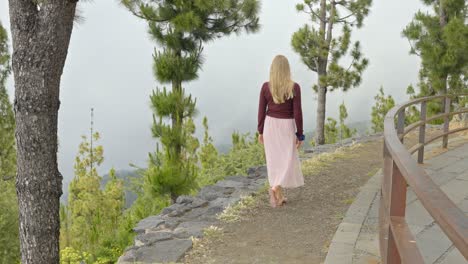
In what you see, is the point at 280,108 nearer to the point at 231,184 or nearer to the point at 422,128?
the point at 231,184

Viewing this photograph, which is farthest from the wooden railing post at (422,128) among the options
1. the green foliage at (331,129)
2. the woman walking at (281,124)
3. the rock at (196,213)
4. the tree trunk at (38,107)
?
the green foliage at (331,129)

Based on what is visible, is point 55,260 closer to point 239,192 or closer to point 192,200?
point 192,200

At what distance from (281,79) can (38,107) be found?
306 centimetres

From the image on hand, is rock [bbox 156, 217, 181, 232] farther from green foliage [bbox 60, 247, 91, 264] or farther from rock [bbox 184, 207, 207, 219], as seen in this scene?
green foliage [bbox 60, 247, 91, 264]

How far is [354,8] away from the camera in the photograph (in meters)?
19.2

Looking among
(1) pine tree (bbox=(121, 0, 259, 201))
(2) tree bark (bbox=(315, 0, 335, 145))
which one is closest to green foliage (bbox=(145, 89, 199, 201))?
(1) pine tree (bbox=(121, 0, 259, 201))

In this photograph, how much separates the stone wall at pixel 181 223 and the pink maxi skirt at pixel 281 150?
2.97 feet

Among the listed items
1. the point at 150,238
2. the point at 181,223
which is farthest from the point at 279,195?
the point at 150,238

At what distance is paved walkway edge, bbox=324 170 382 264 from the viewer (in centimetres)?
474

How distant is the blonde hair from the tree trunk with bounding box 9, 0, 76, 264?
263cm

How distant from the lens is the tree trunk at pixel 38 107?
5.33 metres

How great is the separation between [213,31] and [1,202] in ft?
28.1

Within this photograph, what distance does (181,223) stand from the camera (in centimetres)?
646

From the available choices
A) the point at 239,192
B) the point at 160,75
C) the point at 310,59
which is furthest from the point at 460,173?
the point at 310,59
